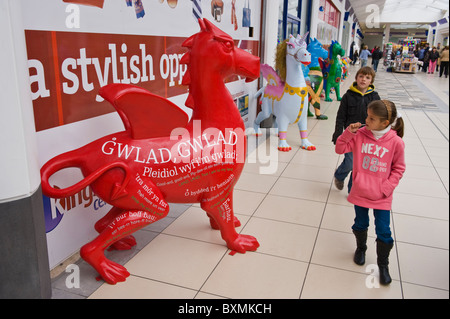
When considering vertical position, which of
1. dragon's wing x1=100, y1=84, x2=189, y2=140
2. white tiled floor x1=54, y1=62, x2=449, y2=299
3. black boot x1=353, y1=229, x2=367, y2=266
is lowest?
white tiled floor x1=54, y1=62, x2=449, y2=299

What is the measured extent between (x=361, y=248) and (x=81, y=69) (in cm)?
191

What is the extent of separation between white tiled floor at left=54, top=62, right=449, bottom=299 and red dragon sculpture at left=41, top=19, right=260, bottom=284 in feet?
0.73

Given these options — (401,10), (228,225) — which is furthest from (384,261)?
(401,10)

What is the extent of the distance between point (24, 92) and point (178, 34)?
6.00 ft

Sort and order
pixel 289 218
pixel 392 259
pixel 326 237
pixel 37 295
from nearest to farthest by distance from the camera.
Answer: pixel 37 295, pixel 392 259, pixel 326 237, pixel 289 218

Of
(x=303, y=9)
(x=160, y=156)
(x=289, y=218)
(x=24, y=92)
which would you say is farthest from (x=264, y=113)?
(x=303, y=9)

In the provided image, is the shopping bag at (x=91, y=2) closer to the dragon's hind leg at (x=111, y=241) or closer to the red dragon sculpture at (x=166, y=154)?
the red dragon sculpture at (x=166, y=154)

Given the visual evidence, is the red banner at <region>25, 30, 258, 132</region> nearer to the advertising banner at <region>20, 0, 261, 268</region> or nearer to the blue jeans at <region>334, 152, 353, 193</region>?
the advertising banner at <region>20, 0, 261, 268</region>

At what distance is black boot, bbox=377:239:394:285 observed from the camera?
2.00 m

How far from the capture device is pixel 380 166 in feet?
6.63

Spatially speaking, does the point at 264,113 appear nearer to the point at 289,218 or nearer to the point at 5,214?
the point at 289,218

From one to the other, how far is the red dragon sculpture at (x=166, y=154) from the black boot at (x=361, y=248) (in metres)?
0.77

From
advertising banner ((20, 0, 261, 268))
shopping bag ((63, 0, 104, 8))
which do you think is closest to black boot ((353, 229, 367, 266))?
advertising banner ((20, 0, 261, 268))

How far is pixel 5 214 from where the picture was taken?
1.50 metres
